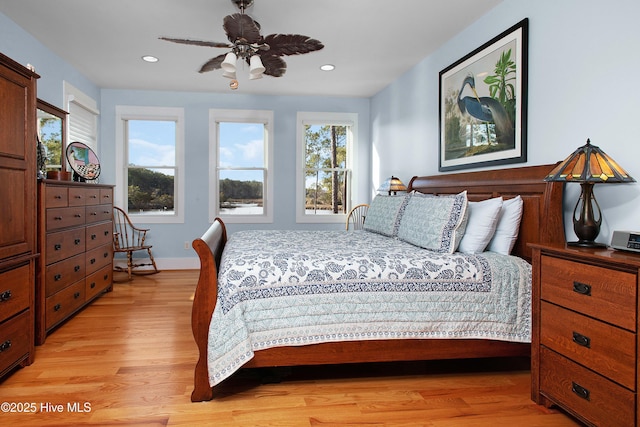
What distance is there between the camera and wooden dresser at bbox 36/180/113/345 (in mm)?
2922

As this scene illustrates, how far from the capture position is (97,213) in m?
4.01

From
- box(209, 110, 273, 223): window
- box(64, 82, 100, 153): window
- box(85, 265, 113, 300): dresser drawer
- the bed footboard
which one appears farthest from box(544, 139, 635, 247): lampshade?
box(64, 82, 100, 153): window

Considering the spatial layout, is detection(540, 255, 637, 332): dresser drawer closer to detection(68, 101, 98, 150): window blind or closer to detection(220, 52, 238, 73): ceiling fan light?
detection(220, 52, 238, 73): ceiling fan light

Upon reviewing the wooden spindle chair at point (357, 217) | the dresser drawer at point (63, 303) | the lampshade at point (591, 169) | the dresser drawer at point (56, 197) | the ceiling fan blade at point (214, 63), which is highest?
the ceiling fan blade at point (214, 63)

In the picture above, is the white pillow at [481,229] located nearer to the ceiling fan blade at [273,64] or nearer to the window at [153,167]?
the ceiling fan blade at [273,64]

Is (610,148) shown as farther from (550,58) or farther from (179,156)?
(179,156)

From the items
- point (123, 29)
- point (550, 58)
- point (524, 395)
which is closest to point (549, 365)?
point (524, 395)

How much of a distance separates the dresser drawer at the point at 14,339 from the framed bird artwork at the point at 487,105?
10.9ft

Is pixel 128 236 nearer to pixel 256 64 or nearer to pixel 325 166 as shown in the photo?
pixel 325 166

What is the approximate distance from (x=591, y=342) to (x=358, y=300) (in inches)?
40.9

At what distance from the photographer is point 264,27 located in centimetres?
346

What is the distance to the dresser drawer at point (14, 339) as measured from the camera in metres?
2.17

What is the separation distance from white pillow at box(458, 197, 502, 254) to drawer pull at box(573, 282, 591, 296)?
2.66 feet

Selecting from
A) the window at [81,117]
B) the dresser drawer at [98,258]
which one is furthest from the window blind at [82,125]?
the dresser drawer at [98,258]
